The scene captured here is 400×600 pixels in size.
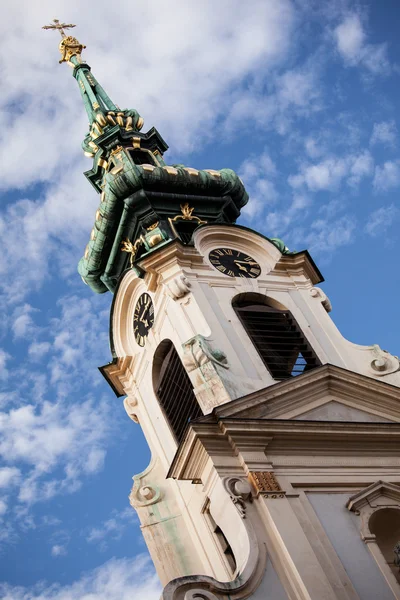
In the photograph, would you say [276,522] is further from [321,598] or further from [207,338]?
[207,338]

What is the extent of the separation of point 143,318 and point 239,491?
6669 mm

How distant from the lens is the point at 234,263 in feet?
66.3

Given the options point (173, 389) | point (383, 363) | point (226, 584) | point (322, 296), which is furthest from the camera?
point (322, 296)

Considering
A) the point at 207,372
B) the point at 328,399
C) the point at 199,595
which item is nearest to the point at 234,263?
the point at 207,372

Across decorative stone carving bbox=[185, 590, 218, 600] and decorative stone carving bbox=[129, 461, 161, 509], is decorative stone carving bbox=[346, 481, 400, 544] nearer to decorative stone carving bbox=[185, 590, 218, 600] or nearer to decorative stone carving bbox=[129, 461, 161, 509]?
decorative stone carving bbox=[185, 590, 218, 600]

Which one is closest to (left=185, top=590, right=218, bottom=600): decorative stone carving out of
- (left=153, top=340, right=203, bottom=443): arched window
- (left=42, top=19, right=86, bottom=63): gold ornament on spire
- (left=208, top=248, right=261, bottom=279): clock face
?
(left=153, top=340, right=203, bottom=443): arched window

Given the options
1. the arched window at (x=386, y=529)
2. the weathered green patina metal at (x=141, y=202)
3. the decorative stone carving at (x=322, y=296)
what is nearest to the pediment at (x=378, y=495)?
the arched window at (x=386, y=529)

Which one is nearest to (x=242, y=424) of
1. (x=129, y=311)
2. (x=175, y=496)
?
(x=175, y=496)

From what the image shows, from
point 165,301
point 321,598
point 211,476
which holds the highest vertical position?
point 165,301

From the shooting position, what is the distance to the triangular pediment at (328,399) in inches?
627

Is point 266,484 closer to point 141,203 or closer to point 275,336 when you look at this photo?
point 275,336

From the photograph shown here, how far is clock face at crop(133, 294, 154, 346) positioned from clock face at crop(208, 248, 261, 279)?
5.27 ft

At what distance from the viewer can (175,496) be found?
1794 cm

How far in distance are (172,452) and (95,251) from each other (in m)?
6.81
